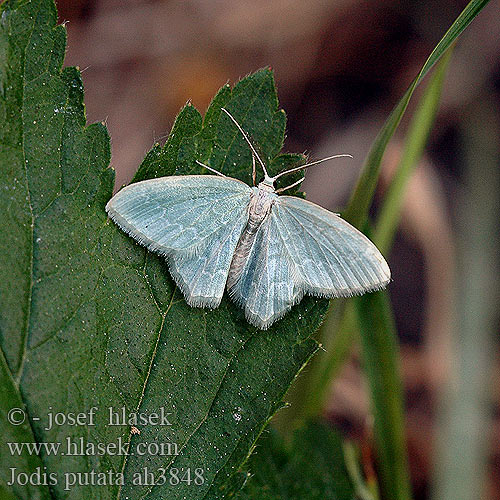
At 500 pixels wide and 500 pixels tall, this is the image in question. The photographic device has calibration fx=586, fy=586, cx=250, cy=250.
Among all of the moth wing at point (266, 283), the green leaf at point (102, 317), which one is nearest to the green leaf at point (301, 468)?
the green leaf at point (102, 317)

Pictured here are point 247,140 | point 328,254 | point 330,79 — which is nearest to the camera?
point 247,140

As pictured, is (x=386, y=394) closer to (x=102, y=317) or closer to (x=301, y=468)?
(x=301, y=468)

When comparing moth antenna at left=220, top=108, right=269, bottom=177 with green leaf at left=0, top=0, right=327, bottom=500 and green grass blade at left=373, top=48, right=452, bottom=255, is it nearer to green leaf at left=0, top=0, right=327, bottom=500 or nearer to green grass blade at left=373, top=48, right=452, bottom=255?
green leaf at left=0, top=0, right=327, bottom=500

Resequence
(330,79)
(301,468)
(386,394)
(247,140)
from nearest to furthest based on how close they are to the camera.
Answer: (247,140) → (301,468) → (386,394) → (330,79)

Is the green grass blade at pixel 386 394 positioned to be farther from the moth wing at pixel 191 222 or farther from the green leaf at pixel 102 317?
the moth wing at pixel 191 222

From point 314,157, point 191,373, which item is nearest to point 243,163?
point 191,373

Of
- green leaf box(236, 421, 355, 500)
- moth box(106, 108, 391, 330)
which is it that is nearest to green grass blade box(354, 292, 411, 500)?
green leaf box(236, 421, 355, 500)

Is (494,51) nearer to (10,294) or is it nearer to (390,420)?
(390,420)

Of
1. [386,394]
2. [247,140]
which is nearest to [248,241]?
[247,140]
